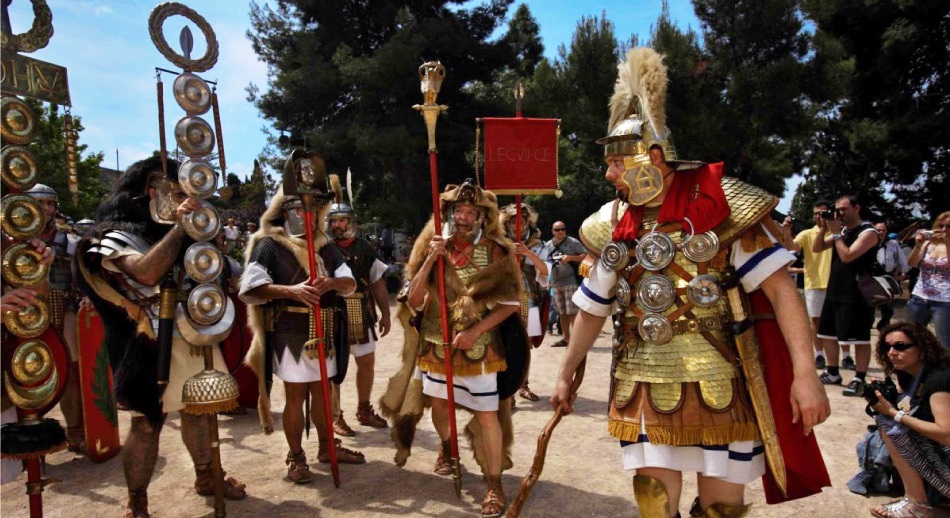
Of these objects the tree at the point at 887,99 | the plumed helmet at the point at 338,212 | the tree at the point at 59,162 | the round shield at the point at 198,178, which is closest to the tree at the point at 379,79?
the tree at the point at 59,162

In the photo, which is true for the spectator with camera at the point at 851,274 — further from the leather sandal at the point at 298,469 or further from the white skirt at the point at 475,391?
the leather sandal at the point at 298,469

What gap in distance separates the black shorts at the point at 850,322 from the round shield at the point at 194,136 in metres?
6.30

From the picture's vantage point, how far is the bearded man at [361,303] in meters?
5.59

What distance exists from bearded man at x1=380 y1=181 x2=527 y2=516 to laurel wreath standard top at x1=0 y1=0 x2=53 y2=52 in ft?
7.17

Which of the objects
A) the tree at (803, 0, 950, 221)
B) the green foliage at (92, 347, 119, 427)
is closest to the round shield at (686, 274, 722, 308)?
the green foliage at (92, 347, 119, 427)

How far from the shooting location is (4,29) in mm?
2646

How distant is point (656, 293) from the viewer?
250 cm

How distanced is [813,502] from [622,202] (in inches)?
95.6

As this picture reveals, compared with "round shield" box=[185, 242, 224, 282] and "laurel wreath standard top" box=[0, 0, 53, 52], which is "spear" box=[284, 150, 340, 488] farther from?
"laurel wreath standard top" box=[0, 0, 53, 52]

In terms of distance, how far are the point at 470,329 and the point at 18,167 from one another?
7.93 feet

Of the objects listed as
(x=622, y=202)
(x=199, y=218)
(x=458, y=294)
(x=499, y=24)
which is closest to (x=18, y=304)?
(x=199, y=218)

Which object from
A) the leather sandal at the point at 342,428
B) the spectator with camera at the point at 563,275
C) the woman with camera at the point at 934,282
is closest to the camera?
the leather sandal at the point at 342,428

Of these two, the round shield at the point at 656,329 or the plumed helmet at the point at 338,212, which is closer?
the round shield at the point at 656,329

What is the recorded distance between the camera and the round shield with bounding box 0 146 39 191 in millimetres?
2633
